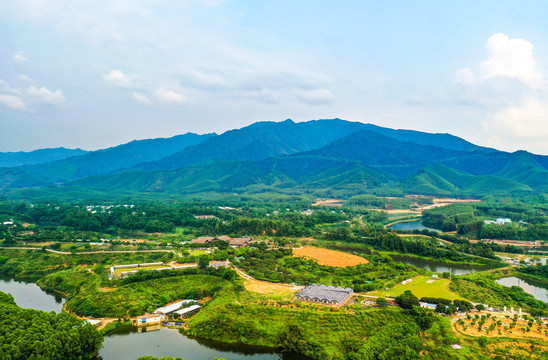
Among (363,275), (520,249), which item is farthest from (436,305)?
(520,249)

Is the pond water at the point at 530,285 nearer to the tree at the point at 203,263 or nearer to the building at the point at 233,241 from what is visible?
the tree at the point at 203,263

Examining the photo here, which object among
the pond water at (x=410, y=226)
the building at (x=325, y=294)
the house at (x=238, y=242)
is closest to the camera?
the building at (x=325, y=294)

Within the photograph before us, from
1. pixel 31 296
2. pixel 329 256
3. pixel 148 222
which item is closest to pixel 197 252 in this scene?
pixel 329 256

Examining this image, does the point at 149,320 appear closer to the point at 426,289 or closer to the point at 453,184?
the point at 426,289

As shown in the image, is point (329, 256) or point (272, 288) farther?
point (329, 256)

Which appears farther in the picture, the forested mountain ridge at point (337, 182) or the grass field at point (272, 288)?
the forested mountain ridge at point (337, 182)

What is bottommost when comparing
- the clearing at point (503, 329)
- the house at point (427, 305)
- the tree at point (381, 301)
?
the clearing at point (503, 329)

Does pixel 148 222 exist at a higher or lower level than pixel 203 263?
higher

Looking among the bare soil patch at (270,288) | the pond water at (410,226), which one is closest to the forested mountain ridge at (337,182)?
the pond water at (410,226)
